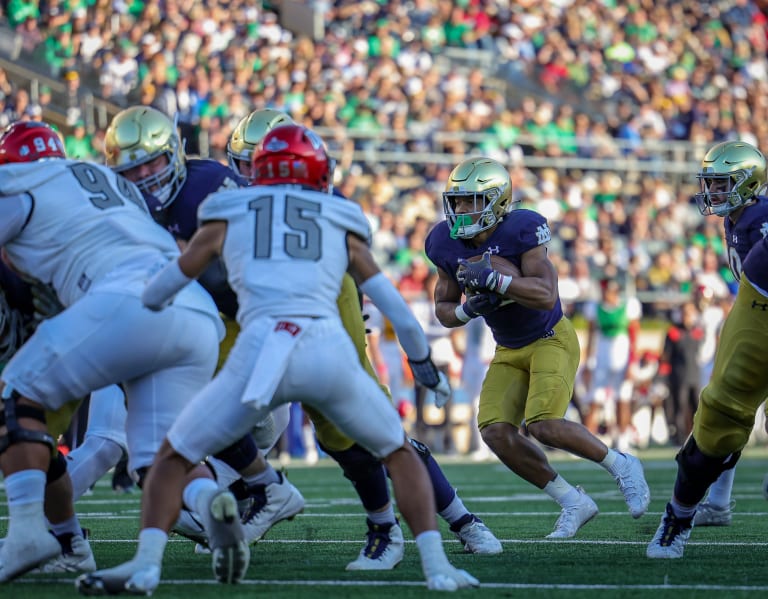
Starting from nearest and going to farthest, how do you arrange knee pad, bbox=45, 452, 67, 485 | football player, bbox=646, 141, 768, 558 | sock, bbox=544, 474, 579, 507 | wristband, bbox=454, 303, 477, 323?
knee pad, bbox=45, 452, 67, 485 < football player, bbox=646, 141, 768, 558 < sock, bbox=544, 474, 579, 507 < wristband, bbox=454, 303, 477, 323

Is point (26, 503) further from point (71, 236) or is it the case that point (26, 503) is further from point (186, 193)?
point (186, 193)

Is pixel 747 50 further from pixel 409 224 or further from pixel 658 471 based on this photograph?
pixel 658 471

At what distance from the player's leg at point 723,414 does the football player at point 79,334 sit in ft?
6.61

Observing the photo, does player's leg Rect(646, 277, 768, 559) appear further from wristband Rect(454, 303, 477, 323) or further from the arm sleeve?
the arm sleeve

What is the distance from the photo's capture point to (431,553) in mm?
4367

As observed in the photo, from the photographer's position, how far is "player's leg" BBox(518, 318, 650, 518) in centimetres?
659

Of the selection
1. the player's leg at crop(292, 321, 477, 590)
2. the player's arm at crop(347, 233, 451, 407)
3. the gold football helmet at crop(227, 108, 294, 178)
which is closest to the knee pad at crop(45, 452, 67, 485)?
the player's leg at crop(292, 321, 477, 590)

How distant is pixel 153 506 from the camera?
14.1ft

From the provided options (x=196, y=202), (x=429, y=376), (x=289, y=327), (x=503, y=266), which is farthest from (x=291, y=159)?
(x=503, y=266)

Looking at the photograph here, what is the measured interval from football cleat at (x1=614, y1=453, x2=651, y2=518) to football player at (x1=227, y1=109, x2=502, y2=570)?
0.99 meters

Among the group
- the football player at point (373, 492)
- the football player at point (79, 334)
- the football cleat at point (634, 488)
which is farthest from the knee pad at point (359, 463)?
the football cleat at point (634, 488)

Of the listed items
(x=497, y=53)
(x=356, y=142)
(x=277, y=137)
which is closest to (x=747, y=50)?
(x=497, y=53)

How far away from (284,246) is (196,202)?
139cm

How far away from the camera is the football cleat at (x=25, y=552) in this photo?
4.59m
